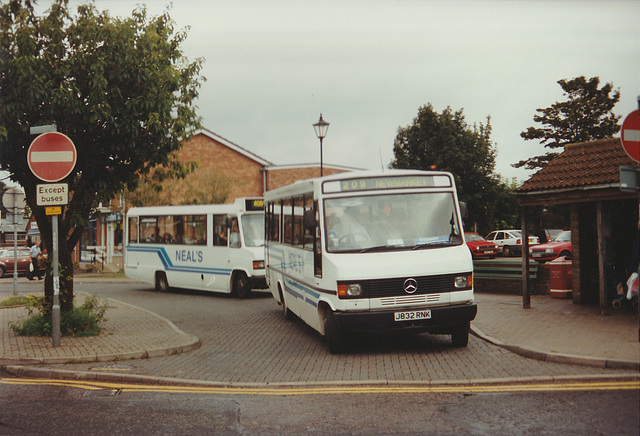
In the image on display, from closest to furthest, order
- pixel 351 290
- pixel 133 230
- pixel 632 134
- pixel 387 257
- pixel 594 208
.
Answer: pixel 632 134, pixel 351 290, pixel 387 257, pixel 594 208, pixel 133 230

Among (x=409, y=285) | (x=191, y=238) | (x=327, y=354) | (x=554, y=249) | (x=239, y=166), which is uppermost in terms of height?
(x=239, y=166)

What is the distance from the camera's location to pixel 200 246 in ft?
72.7

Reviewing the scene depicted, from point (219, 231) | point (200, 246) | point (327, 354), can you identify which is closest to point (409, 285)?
point (327, 354)

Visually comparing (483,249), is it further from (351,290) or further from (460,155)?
(351,290)

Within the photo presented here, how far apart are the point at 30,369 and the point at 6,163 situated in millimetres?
4551

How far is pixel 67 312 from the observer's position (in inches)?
489

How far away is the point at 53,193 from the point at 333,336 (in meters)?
5.00

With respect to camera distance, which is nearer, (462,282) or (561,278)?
(462,282)

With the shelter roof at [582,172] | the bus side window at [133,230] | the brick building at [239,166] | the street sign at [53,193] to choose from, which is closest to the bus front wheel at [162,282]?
the bus side window at [133,230]

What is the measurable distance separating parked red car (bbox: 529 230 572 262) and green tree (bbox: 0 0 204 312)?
71.2 feet

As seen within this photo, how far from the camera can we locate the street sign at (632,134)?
29.6 ft

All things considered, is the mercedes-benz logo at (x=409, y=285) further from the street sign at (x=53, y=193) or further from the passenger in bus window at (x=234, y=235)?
the passenger in bus window at (x=234, y=235)

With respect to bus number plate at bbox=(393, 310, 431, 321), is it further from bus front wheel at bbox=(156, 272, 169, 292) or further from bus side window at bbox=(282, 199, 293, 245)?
Answer: bus front wheel at bbox=(156, 272, 169, 292)

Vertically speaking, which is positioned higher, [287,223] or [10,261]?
[287,223]
